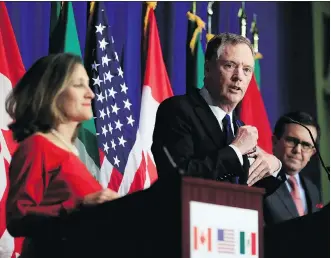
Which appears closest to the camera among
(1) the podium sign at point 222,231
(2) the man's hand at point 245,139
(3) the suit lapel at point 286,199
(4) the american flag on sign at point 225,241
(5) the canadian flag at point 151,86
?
(1) the podium sign at point 222,231

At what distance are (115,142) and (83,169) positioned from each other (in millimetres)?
1408

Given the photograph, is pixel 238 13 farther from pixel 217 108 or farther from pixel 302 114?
pixel 217 108

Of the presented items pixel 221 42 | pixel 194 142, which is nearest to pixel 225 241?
pixel 194 142

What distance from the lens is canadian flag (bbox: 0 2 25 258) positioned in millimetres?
5582

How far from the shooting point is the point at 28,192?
190 inches

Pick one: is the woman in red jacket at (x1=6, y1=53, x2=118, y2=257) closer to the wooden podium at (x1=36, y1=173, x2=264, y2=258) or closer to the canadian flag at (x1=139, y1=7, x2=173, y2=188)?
the wooden podium at (x1=36, y1=173, x2=264, y2=258)

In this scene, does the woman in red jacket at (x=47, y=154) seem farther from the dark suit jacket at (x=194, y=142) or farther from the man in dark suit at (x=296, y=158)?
the man in dark suit at (x=296, y=158)

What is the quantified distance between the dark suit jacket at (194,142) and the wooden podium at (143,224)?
2.06ft

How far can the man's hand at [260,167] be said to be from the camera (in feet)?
17.5

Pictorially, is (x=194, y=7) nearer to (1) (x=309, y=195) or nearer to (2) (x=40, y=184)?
(1) (x=309, y=195)

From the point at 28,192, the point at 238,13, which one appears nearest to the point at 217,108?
the point at 28,192

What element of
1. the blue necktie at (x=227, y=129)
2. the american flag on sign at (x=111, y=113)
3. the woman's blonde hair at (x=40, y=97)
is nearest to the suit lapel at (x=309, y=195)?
the american flag on sign at (x=111, y=113)

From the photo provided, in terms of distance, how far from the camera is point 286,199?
6.60m

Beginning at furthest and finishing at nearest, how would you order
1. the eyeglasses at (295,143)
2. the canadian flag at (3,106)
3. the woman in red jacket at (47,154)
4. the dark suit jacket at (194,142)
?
the eyeglasses at (295,143), the canadian flag at (3,106), the dark suit jacket at (194,142), the woman in red jacket at (47,154)
